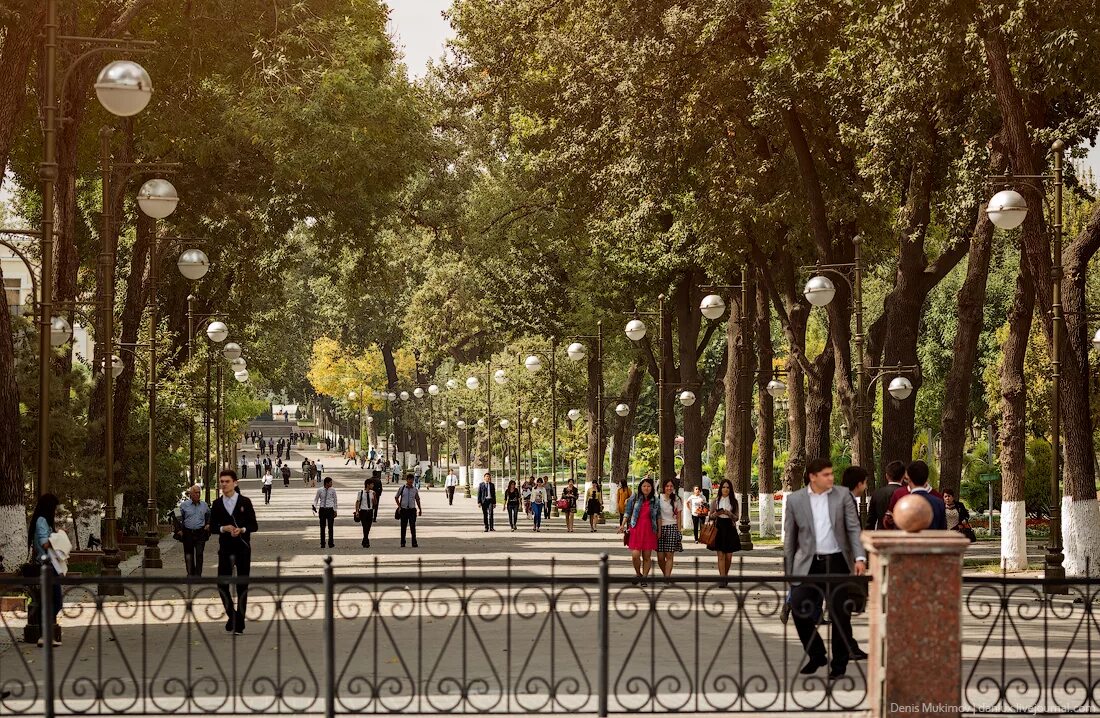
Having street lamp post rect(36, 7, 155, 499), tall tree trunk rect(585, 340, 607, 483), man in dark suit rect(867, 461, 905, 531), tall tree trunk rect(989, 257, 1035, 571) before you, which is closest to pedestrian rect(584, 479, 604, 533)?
tall tree trunk rect(585, 340, 607, 483)

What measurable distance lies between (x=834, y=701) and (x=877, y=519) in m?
6.35

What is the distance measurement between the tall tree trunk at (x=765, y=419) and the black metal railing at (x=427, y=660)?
19674 millimetres

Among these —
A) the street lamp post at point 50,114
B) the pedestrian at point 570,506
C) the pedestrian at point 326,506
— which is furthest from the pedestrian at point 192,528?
the pedestrian at point 570,506

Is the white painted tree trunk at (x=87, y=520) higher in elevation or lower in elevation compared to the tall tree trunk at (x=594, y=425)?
lower

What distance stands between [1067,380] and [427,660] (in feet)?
43.5

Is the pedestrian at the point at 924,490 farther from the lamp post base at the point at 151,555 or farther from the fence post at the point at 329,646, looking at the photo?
the lamp post base at the point at 151,555

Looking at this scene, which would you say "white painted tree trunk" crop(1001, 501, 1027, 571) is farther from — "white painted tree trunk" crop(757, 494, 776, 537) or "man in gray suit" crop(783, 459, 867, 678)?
"man in gray suit" crop(783, 459, 867, 678)

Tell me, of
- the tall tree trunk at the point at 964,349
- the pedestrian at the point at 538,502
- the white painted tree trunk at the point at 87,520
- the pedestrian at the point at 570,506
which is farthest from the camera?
the pedestrian at the point at 538,502

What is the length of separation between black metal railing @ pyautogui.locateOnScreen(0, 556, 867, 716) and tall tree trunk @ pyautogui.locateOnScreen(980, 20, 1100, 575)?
20.4ft

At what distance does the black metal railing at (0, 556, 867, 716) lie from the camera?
11.8m

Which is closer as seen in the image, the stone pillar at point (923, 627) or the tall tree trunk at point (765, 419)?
the stone pillar at point (923, 627)

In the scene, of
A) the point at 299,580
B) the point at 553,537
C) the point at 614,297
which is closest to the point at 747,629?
the point at 299,580

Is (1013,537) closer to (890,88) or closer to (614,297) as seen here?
(890,88)

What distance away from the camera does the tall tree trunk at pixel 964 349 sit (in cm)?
3038
